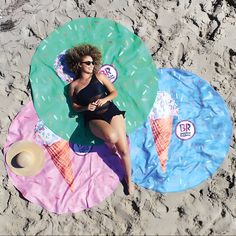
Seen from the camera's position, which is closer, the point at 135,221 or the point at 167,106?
the point at 135,221

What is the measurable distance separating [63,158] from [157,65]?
1.12m

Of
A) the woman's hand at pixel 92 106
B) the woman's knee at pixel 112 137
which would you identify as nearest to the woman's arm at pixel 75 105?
the woman's hand at pixel 92 106

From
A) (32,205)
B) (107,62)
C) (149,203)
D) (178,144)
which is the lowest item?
(32,205)

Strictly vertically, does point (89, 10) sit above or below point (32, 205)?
above

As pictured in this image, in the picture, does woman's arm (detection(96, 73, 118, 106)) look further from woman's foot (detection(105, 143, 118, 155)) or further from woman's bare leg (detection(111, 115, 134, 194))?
woman's foot (detection(105, 143, 118, 155))

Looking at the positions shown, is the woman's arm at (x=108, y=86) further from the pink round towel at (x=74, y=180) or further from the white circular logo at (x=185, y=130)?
the white circular logo at (x=185, y=130)

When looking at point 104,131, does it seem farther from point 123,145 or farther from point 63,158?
point 63,158

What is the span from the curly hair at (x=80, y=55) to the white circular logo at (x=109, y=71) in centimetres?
9

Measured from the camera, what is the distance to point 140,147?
12.3 feet

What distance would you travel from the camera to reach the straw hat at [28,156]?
3.58m

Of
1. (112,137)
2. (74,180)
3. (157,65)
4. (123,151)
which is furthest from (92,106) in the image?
(157,65)

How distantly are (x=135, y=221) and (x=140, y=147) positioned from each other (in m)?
0.60

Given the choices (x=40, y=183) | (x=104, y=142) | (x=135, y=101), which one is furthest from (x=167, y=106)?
(x=40, y=183)

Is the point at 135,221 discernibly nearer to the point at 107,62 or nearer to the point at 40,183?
the point at 40,183
